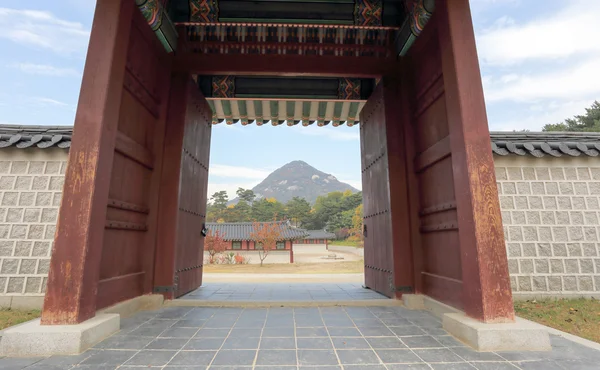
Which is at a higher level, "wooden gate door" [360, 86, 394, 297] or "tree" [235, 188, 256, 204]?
"tree" [235, 188, 256, 204]

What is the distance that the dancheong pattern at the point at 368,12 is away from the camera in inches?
164

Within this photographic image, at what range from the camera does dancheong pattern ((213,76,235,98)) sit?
5.30m

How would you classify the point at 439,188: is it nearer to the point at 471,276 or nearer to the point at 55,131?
the point at 471,276

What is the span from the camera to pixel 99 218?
2623mm

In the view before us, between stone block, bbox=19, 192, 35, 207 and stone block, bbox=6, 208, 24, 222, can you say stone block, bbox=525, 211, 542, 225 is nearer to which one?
stone block, bbox=19, 192, 35, 207

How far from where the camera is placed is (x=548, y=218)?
4.42 m

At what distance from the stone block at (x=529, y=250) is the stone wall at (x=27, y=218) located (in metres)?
6.92

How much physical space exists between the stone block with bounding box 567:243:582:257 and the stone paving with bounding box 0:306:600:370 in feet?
8.78

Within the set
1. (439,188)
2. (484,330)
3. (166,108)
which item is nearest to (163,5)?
(166,108)

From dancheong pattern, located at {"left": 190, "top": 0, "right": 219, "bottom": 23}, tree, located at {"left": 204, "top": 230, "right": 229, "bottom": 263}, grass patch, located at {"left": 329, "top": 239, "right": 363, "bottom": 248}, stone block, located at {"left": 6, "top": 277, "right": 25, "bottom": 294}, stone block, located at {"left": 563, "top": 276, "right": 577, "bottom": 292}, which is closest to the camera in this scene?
stone block, located at {"left": 6, "top": 277, "right": 25, "bottom": 294}

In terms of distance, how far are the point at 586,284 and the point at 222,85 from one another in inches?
262

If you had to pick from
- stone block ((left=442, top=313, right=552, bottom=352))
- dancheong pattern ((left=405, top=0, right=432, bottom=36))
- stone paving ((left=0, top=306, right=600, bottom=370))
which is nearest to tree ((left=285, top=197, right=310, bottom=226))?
dancheong pattern ((left=405, top=0, right=432, bottom=36))

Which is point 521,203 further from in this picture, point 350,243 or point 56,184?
point 350,243

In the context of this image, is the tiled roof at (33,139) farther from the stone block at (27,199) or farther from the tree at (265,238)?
the tree at (265,238)
